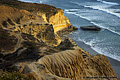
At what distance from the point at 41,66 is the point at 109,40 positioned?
24839 mm

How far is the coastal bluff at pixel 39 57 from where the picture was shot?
9.33 meters

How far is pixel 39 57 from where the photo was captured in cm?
1174

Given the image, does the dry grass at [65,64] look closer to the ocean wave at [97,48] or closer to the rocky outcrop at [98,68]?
the rocky outcrop at [98,68]

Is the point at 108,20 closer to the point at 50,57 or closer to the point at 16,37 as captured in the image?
the point at 16,37

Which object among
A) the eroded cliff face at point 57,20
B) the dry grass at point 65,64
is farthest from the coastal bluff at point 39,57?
the eroded cliff face at point 57,20

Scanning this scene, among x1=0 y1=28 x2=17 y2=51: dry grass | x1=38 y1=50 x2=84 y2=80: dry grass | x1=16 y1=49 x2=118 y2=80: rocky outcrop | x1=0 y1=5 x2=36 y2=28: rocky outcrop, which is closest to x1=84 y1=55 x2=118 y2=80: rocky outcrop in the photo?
x1=16 y1=49 x2=118 y2=80: rocky outcrop

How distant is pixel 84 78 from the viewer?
1322 cm

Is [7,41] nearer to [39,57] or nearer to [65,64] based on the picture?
[39,57]

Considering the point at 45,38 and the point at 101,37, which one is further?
the point at 101,37

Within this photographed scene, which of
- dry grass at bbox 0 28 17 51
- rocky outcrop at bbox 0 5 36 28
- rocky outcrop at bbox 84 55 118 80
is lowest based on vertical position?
rocky outcrop at bbox 84 55 118 80

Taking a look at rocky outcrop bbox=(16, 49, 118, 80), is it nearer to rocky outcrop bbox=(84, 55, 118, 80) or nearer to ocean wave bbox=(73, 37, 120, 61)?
rocky outcrop bbox=(84, 55, 118, 80)

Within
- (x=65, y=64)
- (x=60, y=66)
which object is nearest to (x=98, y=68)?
(x=65, y=64)

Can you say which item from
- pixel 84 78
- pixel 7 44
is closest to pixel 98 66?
pixel 84 78

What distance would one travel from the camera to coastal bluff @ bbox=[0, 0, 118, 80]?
9334mm
